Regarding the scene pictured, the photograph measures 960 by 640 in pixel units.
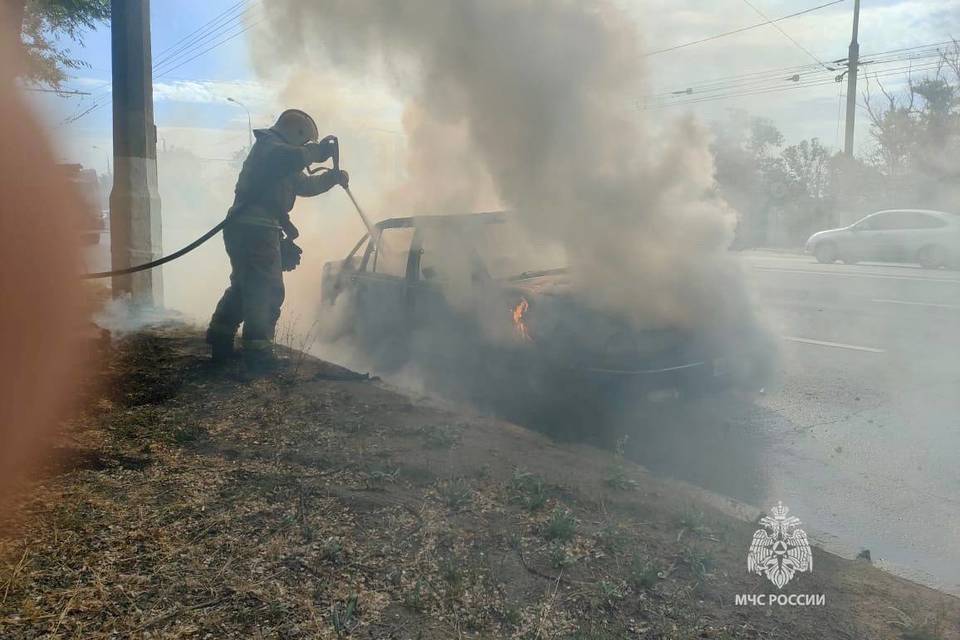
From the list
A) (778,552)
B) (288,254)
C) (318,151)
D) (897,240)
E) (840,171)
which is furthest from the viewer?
(840,171)

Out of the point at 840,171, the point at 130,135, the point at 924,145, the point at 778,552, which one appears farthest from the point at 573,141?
the point at 840,171

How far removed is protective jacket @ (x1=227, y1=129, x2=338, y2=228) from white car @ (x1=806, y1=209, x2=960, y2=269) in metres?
15.0

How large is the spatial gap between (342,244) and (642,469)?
6.32 m

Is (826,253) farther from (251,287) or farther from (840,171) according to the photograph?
(251,287)

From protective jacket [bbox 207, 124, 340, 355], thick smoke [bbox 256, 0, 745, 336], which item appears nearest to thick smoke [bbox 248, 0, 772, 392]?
thick smoke [bbox 256, 0, 745, 336]

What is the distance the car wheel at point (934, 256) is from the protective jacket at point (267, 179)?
594 inches

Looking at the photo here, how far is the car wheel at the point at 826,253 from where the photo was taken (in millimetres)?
18625

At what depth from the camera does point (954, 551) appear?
11.4 feet

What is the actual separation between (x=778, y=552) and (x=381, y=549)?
1.67 metres

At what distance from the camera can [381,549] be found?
2.78 metres

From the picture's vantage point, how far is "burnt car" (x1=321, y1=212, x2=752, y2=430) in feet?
15.5

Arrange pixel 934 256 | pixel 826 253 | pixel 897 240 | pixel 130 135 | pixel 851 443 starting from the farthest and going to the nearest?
pixel 826 253 → pixel 897 240 → pixel 934 256 → pixel 130 135 → pixel 851 443

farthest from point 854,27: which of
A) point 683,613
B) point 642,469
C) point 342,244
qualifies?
point 683,613

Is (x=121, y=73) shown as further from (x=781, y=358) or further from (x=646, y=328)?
(x=781, y=358)
